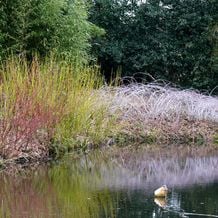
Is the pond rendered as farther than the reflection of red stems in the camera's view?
No

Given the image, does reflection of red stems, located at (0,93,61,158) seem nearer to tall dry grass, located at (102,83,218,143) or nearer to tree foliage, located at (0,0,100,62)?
tall dry grass, located at (102,83,218,143)

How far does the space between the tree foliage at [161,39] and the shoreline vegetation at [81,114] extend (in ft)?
19.3

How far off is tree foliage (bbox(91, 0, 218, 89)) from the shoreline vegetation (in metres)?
5.87

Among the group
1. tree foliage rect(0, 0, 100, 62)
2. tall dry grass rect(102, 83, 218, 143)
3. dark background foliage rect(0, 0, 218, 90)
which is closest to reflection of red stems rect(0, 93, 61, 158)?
tall dry grass rect(102, 83, 218, 143)

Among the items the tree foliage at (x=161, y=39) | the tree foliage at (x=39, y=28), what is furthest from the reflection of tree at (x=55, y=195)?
the tree foliage at (x=161, y=39)

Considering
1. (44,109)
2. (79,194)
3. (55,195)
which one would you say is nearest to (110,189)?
(79,194)

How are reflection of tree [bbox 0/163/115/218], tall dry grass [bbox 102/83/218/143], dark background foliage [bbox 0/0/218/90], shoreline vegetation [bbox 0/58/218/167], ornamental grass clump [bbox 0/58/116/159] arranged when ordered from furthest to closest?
dark background foliage [bbox 0/0/218/90] → tall dry grass [bbox 102/83/218/143] → shoreline vegetation [bbox 0/58/218/167] → ornamental grass clump [bbox 0/58/116/159] → reflection of tree [bbox 0/163/115/218]

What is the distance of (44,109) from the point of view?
31.0ft

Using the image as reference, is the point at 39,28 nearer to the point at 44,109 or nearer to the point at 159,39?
the point at 44,109

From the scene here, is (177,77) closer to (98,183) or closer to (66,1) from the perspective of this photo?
(66,1)

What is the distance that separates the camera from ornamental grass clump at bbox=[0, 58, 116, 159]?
8.88 m

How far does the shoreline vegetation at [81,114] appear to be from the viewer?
355 inches

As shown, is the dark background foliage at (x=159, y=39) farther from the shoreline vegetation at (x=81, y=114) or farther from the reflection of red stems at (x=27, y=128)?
the reflection of red stems at (x=27, y=128)

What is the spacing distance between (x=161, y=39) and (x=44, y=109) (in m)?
12.2
